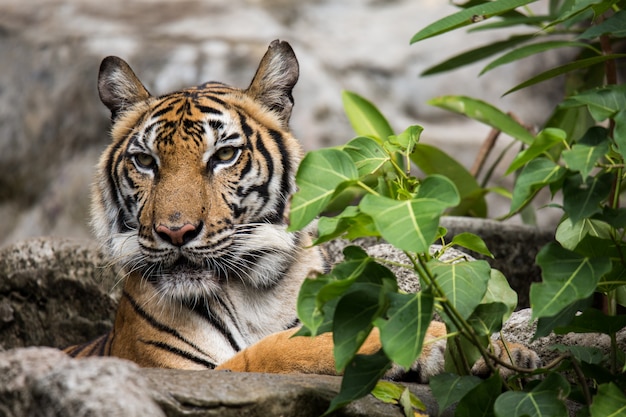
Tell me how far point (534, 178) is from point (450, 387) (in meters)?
0.50

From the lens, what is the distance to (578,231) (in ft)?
7.68

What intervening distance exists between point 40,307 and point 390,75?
3522 millimetres

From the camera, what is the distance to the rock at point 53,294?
4004 millimetres

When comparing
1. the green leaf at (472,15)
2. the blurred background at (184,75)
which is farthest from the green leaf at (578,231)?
the blurred background at (184,75)

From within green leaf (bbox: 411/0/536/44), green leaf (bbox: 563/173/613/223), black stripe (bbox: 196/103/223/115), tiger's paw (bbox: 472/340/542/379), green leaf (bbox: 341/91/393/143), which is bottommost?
tiger's paw (bbox: 472/340/542/379)

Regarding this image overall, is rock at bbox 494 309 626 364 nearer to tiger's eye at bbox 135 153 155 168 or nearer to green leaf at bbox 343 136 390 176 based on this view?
green leaf at bbox 343 136 390 176

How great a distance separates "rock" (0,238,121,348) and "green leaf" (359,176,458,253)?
2.38m

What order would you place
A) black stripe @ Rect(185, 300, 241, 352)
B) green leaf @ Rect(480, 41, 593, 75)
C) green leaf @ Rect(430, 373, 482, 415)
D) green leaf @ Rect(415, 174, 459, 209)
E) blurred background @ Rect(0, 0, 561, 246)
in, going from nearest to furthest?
green leaf @ Rect(415, 174, 459, 209), green leaf @ Rect(430, 373, 482, 415), black stripe @ Rect(185, 300, 241, 352), green leaf @ Rect(480, 41, 593, 75), blurred background @ Rect(0, 0, 561, 246)

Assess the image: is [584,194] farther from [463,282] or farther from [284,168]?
[284,168]

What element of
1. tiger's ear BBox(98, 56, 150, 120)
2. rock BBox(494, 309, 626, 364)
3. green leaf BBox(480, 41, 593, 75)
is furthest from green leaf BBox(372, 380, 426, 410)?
green leaf BBox(480, 41, 593, 75)

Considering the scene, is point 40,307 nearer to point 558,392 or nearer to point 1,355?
point 1,355

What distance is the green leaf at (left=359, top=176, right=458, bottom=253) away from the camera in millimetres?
1738

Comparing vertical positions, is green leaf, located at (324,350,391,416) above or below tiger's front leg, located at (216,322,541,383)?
above

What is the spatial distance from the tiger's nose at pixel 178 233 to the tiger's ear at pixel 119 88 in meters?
0.62
